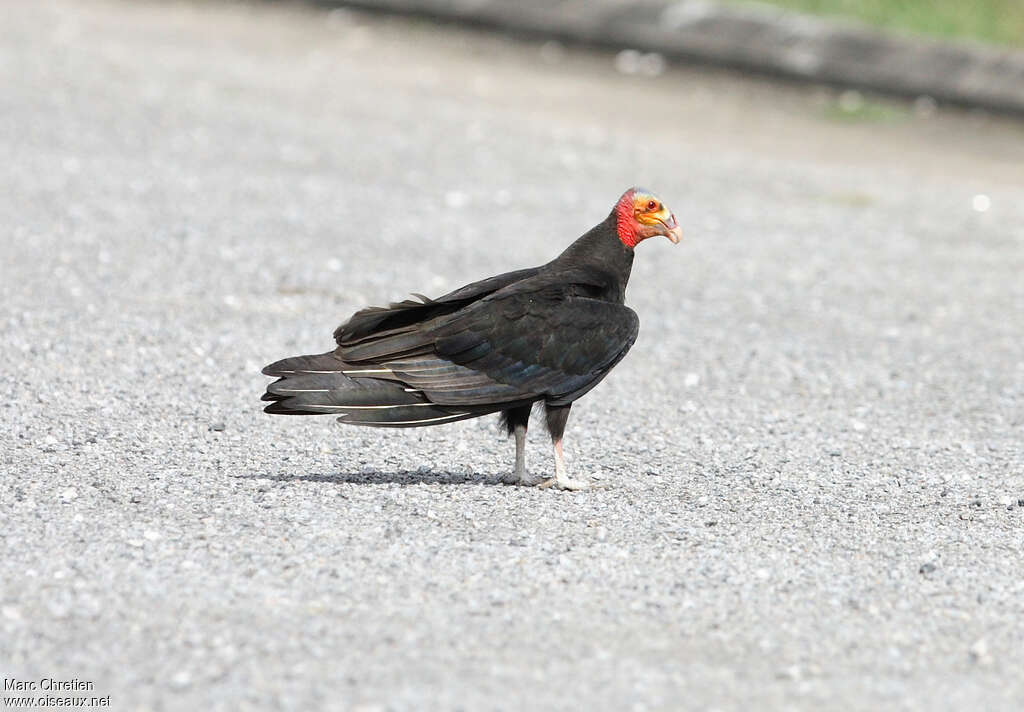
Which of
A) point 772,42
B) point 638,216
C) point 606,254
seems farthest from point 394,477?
point 772,42

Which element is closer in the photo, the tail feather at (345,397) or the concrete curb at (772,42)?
the tail feather at (345,397)

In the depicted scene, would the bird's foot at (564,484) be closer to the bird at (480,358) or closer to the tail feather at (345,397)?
the bird at (480,358)

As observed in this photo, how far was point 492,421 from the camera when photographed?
734 centimetres

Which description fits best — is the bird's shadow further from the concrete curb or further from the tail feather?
the concrete curb

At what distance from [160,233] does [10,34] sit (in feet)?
21.5

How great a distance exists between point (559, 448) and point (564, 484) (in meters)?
0.14

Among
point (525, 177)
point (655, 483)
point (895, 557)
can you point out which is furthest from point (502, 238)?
point (895, 557)

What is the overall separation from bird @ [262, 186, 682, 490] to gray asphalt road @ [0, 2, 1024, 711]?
34 cm

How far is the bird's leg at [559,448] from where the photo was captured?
6.06 meters

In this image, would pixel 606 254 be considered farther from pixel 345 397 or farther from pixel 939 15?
pixel 939 15

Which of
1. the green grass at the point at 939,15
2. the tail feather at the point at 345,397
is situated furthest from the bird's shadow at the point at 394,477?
the green grass at the point at 939,15

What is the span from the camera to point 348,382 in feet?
18.7

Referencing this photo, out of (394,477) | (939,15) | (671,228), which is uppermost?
(939,15)

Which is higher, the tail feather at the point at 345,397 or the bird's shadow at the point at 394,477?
the tail feather at the point at 345,397
